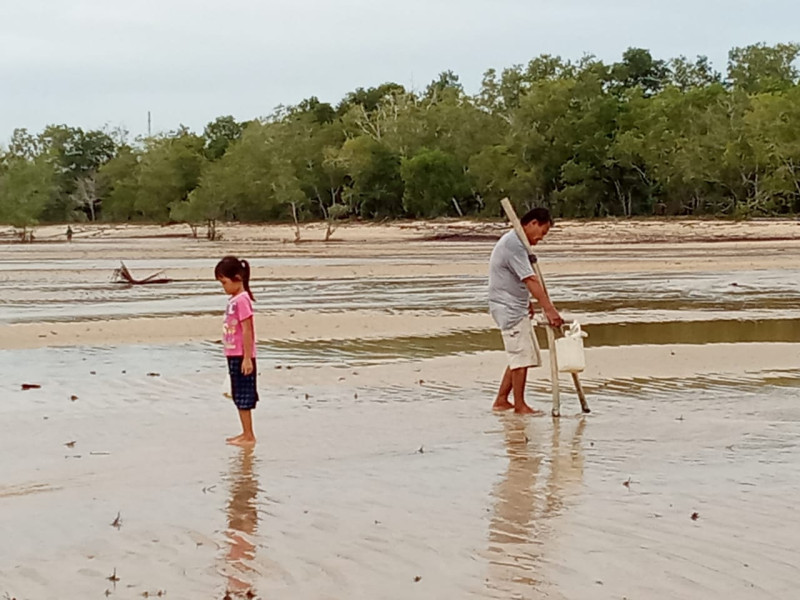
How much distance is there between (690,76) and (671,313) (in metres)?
79.5

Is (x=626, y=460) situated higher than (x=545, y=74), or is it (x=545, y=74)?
(x=545, y=74)

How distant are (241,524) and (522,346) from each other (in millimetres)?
3674

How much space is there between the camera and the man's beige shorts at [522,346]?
30.0 ft

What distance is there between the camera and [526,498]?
643 centimetres

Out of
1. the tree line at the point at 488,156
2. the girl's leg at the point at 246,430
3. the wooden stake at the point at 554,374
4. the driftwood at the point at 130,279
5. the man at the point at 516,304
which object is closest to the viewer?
the girl's leg at the point at 246,430

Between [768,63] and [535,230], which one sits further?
[768,63]

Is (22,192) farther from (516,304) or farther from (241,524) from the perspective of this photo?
(241,524)

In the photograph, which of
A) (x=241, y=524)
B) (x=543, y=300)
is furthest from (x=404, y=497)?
(x=543, y=300)

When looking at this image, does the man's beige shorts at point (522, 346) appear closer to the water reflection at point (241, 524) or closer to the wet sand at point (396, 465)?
the wet sand at point (396, 465)

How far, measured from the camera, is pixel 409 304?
20188 millimetres

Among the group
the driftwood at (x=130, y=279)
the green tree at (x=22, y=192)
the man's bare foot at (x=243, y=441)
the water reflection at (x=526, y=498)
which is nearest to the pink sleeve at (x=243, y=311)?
the man's bare foot at (x=243, y=441)

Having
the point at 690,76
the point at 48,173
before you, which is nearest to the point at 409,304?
the point at 48,173

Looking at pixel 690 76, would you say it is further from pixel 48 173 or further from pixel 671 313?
pixel 671 313

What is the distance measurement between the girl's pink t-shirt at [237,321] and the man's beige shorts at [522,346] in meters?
2.12
